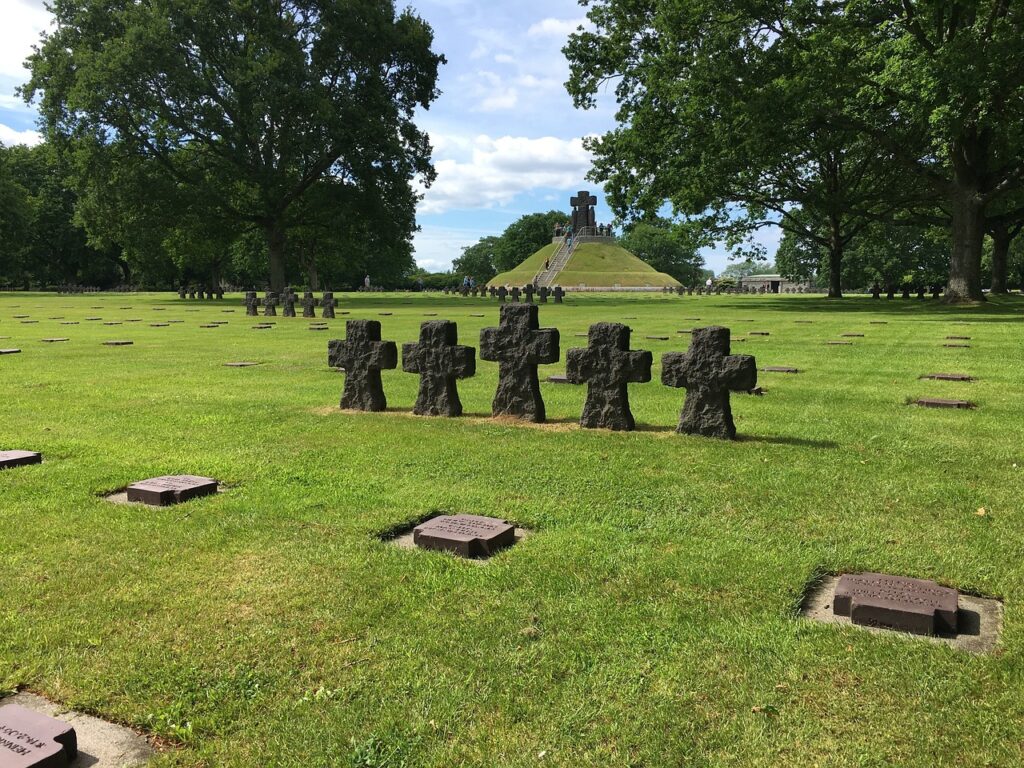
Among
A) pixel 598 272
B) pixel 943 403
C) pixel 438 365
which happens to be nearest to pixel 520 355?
pixel 438 365

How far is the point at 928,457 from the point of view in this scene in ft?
18.3

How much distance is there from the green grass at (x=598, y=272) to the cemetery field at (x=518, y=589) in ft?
250

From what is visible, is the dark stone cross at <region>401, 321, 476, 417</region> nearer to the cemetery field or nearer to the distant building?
the cemetery field

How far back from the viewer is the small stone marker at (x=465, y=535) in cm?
374

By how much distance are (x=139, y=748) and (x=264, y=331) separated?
1822cm

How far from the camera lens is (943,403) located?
7703 millimetres

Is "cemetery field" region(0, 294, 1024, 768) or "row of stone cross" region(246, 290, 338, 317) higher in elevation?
"row of stone cross" region(246, 290, 338, 317)

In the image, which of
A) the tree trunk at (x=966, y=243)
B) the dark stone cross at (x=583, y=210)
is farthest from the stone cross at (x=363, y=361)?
the dark stone cross at (x=583, y=210)

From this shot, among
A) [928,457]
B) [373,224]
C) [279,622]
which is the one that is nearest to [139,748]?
[279,622]

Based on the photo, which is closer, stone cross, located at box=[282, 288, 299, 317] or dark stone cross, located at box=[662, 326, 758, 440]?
dark stone cross, located at box=[662, 326, 758, 440]

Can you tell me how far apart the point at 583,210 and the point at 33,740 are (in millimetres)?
109592

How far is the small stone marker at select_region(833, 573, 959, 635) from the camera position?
2904 millimetres

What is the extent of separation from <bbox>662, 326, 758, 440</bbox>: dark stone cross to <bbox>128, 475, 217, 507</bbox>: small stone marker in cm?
392

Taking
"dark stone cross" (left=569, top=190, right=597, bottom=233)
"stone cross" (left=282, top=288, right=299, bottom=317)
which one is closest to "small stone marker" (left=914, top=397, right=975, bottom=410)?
"stone cross" (left=282, top=288, right=299, bottom=317)
